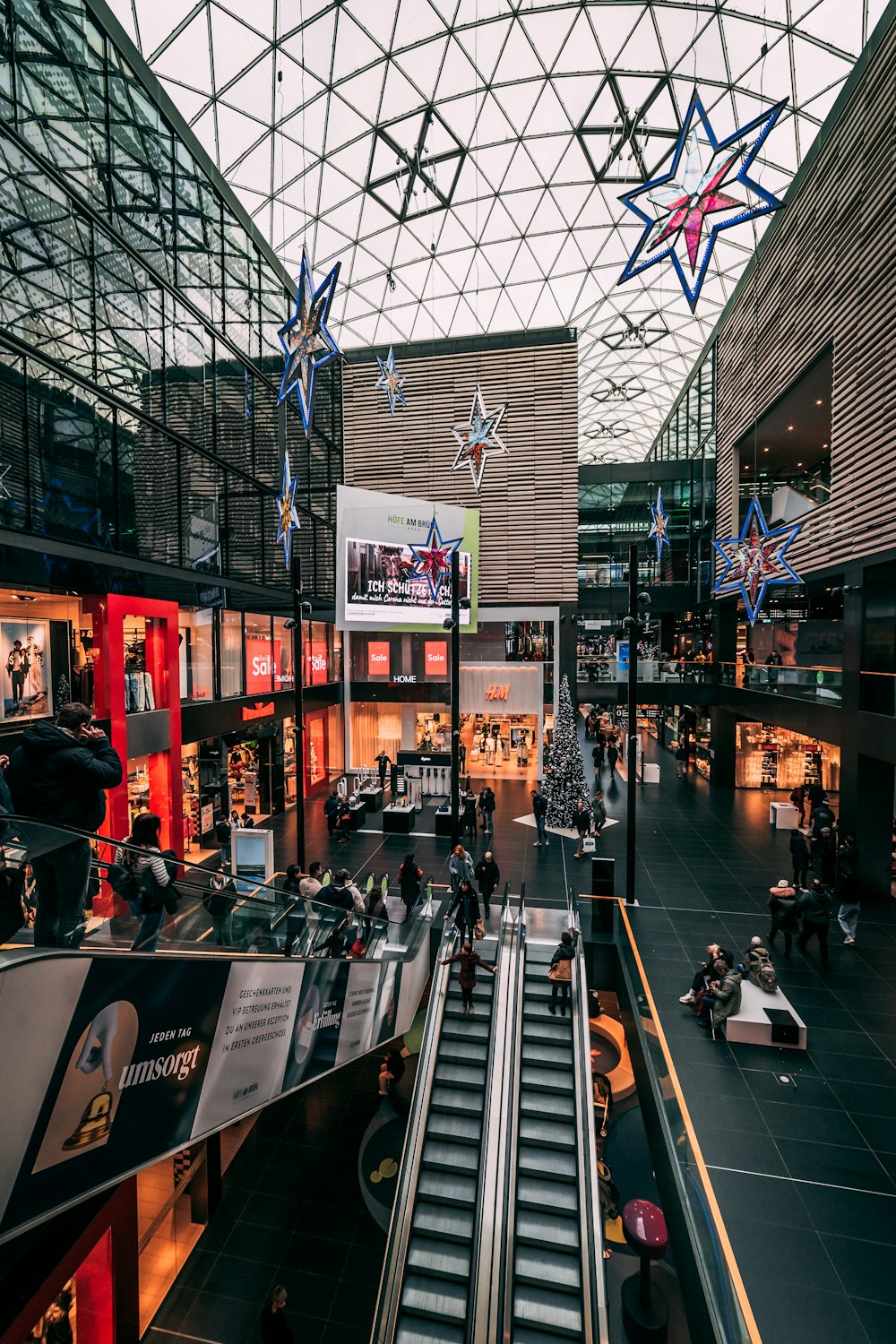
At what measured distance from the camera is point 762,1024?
9.09m

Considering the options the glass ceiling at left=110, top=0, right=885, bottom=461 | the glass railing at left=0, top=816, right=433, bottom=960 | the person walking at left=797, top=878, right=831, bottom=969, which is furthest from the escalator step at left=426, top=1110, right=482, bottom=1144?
the glass ceiling at left=110, top=0, right=885, bottom=461

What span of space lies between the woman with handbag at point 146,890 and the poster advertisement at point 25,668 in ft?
29.6

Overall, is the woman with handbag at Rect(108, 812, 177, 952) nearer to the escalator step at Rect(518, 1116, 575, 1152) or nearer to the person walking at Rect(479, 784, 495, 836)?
the escalator step at Rect(518, 1116, 575, 1152)

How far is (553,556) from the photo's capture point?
91.3ft

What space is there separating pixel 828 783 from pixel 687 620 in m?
14.9

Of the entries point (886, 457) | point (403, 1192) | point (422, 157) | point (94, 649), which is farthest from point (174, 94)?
point (403, 1192)

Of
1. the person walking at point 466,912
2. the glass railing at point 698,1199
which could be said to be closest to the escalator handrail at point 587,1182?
the glass railing at point 698,1199

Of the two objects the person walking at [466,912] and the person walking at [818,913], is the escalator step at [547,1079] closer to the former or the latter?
the person walking at [466,912]

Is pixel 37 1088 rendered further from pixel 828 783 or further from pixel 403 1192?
pixel 828 783

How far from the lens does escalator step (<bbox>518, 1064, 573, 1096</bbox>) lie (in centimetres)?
975

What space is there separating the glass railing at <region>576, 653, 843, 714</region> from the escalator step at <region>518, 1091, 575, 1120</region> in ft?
35.4

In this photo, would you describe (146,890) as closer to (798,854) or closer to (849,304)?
(798,854)

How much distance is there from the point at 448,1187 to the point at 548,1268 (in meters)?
1.76

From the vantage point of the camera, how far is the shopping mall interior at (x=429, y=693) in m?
6.00
